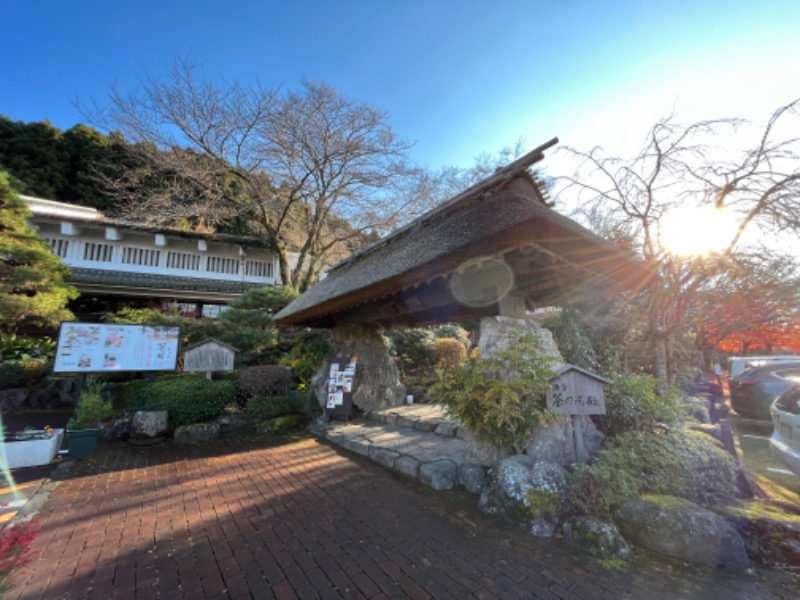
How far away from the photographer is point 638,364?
974 cm

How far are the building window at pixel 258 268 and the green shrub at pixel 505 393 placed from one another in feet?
54.6

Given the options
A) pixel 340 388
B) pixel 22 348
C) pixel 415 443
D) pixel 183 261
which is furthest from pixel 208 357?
pixel 183 261

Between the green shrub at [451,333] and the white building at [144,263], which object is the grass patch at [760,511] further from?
the white building at [144,263]

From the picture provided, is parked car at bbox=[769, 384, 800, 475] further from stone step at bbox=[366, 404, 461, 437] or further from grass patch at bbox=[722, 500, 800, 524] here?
stone step at bbox=[366, 404, 461, 437]

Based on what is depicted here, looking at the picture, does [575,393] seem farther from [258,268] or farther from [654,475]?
[258,268]

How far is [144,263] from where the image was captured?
16047mm

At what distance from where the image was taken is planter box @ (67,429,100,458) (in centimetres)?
522

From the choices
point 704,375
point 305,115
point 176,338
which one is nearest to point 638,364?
point 704,375

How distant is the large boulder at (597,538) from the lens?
265 centimetres

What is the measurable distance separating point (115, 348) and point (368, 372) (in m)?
5.33

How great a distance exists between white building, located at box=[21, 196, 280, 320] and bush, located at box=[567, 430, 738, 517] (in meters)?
16.1

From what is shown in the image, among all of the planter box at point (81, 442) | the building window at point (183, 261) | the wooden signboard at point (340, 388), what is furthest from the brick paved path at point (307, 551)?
the building window at point (183, 261)

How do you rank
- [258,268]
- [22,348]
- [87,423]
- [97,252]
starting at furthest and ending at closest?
[258,268] < [97,252] < [22,348] < [87,423]

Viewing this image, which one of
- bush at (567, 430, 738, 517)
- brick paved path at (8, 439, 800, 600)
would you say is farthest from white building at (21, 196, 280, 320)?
bush at (567, 430, 738, 517)
